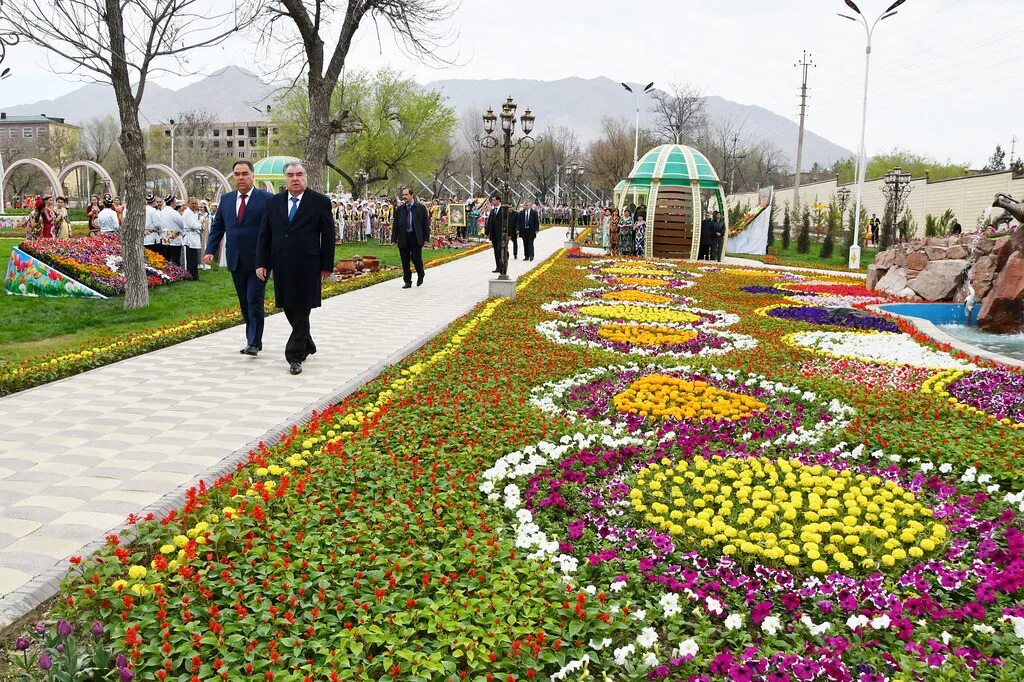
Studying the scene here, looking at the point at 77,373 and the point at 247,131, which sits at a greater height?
the point at 247,131

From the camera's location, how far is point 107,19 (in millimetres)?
11289

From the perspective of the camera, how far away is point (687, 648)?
3156mm

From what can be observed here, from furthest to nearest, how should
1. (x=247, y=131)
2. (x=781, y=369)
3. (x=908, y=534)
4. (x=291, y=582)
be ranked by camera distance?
(x=247, y=131), (x=781, y=369), (x=908, y=534), (x=291, y=582)

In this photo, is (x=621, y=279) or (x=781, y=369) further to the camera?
(x=621, y=279)

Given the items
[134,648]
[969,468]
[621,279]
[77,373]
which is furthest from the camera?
[621,279]

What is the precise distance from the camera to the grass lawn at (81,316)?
934 centimetres

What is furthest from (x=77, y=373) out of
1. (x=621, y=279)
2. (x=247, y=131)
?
(x=247, y=131)

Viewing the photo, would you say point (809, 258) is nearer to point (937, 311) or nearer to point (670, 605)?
point (937, 311)

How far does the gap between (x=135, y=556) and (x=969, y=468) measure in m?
4.96

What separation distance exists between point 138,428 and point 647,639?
422cm

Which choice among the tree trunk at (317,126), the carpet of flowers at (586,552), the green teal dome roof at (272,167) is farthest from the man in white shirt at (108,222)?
the green teal dome roof at (272,167)

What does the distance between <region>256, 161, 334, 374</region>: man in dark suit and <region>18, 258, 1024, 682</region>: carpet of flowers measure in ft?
5.47

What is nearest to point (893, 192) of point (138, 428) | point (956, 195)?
point (956, 195)

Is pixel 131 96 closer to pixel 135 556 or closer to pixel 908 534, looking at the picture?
pixel 135 556
